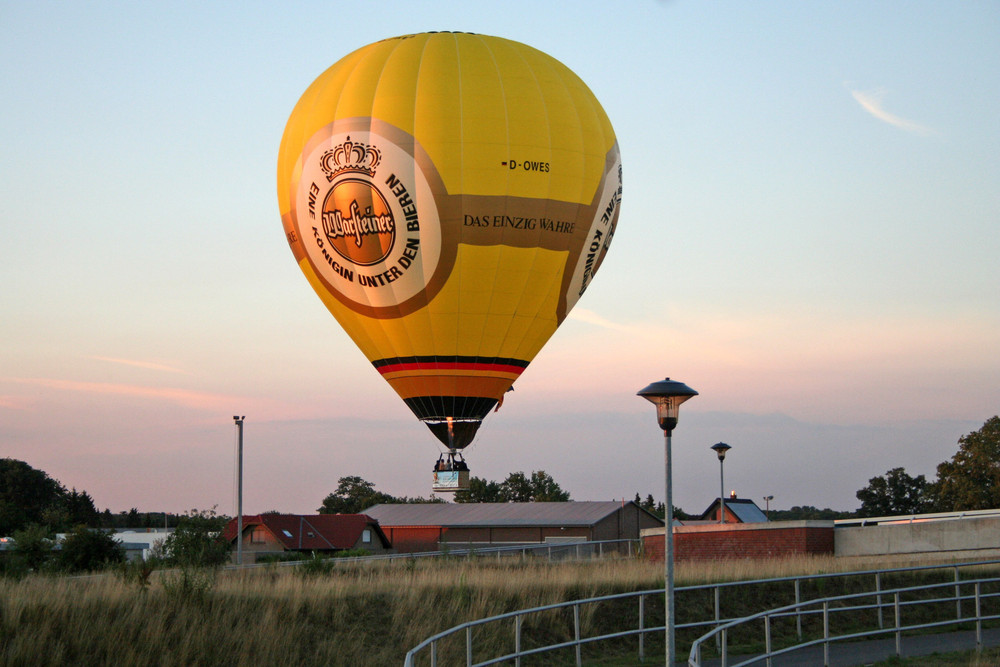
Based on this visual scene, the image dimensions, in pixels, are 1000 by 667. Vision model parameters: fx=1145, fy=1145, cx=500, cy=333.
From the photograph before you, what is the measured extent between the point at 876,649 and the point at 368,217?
16.4 m

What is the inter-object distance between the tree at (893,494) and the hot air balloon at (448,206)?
70332 mm

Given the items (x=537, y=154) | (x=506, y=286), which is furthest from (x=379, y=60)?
(x=506, y=286)

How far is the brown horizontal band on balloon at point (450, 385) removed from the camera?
30422 mm

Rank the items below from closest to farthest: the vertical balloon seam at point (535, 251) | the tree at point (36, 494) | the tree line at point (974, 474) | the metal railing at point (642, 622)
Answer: the metal railing at point (642, 622)
the vertical balloon seam at point (535, 251)
the tree line at point (974, 474)
the tree at point (36, 494)

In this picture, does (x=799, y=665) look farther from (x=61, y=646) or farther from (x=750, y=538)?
(x=750, y=538)

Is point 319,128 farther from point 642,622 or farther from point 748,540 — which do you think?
point 748,540

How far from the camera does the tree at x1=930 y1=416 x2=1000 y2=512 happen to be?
67562 millimetres

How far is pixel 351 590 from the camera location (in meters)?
23.6

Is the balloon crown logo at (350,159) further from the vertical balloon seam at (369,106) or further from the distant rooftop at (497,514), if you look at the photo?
the distant rooftop at (497,514)

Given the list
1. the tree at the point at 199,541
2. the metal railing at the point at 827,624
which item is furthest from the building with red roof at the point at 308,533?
the metal railing at the point at 827,624

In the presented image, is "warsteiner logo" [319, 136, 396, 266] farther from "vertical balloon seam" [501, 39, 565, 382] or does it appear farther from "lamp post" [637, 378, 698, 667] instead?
"lamp post" [637, 378, 698, 667]

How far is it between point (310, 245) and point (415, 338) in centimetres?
395

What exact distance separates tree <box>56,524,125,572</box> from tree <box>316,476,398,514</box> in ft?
285

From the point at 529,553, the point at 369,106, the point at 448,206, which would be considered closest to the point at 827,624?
the point at 448,206
